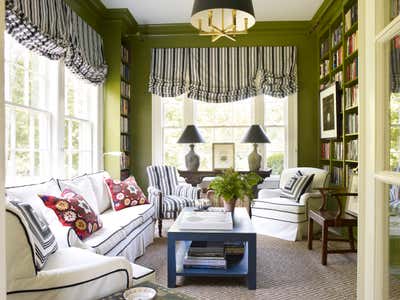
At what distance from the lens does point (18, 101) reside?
3.11 metres

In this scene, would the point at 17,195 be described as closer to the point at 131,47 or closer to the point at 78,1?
the point at 78,1

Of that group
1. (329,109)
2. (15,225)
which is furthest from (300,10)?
(15,225)

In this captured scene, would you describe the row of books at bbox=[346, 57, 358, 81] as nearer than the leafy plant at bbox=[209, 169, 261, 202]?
No

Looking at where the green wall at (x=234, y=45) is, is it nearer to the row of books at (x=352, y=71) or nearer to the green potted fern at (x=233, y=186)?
the row of books at (x=352, y=71)

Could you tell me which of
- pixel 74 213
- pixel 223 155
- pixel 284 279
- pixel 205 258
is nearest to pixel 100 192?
pixel 74 213

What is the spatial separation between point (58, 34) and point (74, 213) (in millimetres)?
1994

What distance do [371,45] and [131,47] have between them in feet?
17.1

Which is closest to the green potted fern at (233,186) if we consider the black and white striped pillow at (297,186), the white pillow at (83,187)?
the white pillow at (83,187)

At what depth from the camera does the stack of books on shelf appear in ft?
16.1

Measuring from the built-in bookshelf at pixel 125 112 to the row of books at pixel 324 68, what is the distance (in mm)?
3079

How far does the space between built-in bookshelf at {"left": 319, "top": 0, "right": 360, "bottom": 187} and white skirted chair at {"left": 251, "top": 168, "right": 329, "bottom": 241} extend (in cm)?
35

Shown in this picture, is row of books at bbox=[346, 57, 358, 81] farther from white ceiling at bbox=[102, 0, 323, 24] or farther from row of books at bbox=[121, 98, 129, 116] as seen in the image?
row of books at bbox=[121, 98, 129, 116]

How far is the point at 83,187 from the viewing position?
3352mm

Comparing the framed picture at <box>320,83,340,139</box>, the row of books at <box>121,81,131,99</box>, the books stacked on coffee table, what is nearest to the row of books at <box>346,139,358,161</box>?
the framed picture at <box>320,83,340,139</box>
